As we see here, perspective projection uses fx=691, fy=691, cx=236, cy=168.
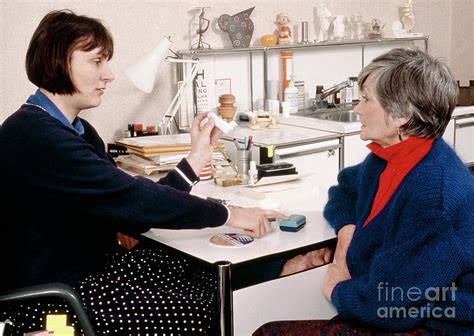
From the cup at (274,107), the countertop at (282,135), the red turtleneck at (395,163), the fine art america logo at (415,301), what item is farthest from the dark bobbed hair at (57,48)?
the cup at (274,107)

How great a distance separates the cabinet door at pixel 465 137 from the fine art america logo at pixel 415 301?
8.42 ft

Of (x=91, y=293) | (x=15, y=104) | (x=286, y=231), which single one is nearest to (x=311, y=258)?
(x=286, y=231)

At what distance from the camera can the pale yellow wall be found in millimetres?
3230

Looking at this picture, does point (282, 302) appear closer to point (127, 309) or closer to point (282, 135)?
point (127, 309)

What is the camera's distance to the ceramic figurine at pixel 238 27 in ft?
12.5

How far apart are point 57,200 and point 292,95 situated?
7.94ft

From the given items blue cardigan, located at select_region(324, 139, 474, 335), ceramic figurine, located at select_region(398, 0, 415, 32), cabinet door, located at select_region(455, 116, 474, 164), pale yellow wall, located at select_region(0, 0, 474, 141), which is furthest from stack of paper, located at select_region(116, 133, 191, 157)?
ceramic figurine, located at select_region(398, 0, 415, 32)

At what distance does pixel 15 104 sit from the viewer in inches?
128

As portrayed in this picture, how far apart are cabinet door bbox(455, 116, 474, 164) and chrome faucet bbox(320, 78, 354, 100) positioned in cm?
70

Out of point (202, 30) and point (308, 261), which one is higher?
point (202, 30)

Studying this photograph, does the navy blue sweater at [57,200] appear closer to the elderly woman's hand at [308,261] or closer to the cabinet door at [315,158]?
the elderly woman's hand at [308,261]

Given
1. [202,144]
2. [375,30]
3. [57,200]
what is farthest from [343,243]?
[375,30]

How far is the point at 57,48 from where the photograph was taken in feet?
6.36

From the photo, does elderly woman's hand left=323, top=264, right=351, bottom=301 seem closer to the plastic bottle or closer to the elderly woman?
the elderly woman
